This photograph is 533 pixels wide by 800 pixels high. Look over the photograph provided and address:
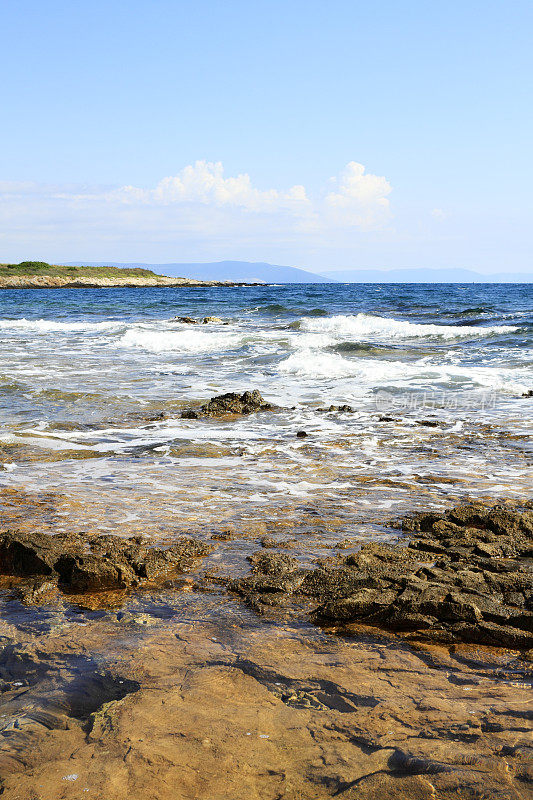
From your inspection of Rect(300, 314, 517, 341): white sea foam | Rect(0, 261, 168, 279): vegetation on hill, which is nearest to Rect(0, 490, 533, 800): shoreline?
Rect(300, 314, 517, 341): white sea foam

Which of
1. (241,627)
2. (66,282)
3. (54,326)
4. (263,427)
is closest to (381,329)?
(54,326)

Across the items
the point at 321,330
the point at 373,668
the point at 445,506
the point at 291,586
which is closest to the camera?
the point at 373,668

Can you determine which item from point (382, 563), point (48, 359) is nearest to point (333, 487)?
point (382, 563)

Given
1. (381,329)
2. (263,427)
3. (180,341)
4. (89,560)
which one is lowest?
(89,560)

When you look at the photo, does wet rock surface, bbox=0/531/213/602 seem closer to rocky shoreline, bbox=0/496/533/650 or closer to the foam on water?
rocky shoreline, bbox=0/496/533/650

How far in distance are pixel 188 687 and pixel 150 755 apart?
0.47 m

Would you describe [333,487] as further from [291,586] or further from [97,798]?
[97,798]

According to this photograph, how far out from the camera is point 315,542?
186 inches

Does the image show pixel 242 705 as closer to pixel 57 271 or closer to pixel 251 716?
pixel 251 716

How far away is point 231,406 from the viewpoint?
993cm

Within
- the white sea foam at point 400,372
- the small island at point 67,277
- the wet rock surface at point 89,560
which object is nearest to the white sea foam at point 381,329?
the white sea foam at point 400,372

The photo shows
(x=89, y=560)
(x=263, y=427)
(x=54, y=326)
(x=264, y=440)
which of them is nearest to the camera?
(x=89, y=560)

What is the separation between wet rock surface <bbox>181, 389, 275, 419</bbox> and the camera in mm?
9648

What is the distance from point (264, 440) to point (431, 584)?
14.6 ft
